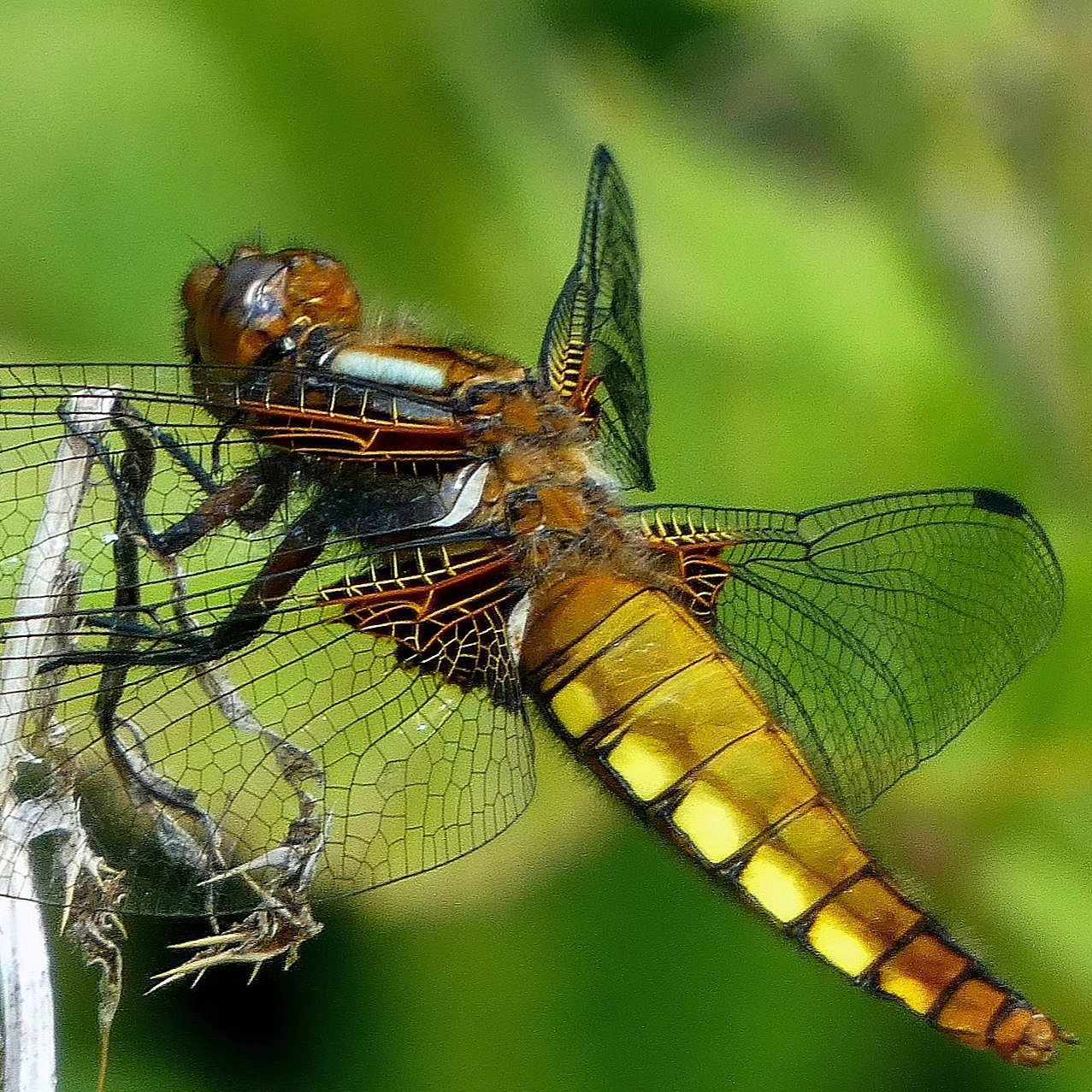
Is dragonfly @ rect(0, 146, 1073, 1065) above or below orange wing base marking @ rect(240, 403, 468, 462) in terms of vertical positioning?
below

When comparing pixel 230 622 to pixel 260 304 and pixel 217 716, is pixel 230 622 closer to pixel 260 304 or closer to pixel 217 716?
pixel 217 716

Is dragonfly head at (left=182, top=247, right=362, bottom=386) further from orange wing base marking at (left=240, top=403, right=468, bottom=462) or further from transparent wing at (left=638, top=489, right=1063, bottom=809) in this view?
transparent wing at (left=638, top=489, right=1063, bottom=809)

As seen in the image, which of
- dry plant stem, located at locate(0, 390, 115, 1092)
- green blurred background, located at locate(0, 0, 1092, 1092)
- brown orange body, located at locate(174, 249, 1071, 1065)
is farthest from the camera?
green blurred background, located at locate(0, 0, 1092, 1092)

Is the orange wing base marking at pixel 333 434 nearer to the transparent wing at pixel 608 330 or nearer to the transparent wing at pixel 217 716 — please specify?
the transparent wing at pixel 217 716

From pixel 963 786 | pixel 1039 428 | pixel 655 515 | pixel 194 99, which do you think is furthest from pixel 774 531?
pixel 194 99

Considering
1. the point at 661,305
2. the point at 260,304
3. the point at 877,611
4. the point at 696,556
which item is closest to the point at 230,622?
the point at 260,304

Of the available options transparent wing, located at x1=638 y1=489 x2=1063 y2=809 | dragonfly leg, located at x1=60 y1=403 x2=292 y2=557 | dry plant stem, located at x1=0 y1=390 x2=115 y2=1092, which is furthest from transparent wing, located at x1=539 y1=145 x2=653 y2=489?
dry plant stem, located at x1=0 y1=390 x2=115 y2=1092

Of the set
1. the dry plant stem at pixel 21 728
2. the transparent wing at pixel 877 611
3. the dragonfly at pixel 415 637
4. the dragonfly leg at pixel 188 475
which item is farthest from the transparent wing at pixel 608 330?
the dry plant stem at pixel 21 728
